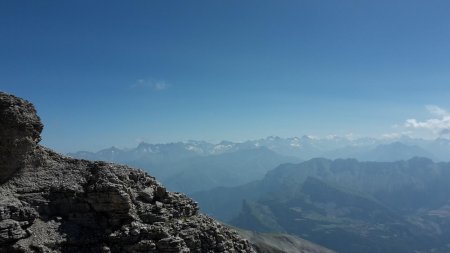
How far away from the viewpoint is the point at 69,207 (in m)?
47.2

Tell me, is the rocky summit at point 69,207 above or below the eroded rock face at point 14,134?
below

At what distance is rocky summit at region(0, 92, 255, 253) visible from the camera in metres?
43.4

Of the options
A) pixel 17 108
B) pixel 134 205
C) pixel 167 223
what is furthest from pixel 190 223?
pixel 17 108

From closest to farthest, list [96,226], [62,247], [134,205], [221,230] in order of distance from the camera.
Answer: [62,247] < [96,226] < [134,205] < [221,230]

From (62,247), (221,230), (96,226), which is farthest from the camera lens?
(221,230)

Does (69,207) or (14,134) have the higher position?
(14,134)

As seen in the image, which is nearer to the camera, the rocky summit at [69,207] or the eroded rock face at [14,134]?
the rocky summit at [69,207]

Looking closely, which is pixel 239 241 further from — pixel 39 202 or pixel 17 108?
pixel 17 108

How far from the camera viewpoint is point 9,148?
4709 cm

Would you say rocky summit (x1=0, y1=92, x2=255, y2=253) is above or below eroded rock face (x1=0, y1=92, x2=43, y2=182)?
below

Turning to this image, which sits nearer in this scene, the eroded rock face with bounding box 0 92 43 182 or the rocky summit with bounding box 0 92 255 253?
the rocky summit with bounding box 0 92 255 253

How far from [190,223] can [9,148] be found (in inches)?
928

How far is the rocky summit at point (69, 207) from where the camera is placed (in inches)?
1710

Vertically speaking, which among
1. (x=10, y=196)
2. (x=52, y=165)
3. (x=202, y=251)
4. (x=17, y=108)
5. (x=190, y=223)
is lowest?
(x=202, y=251)
